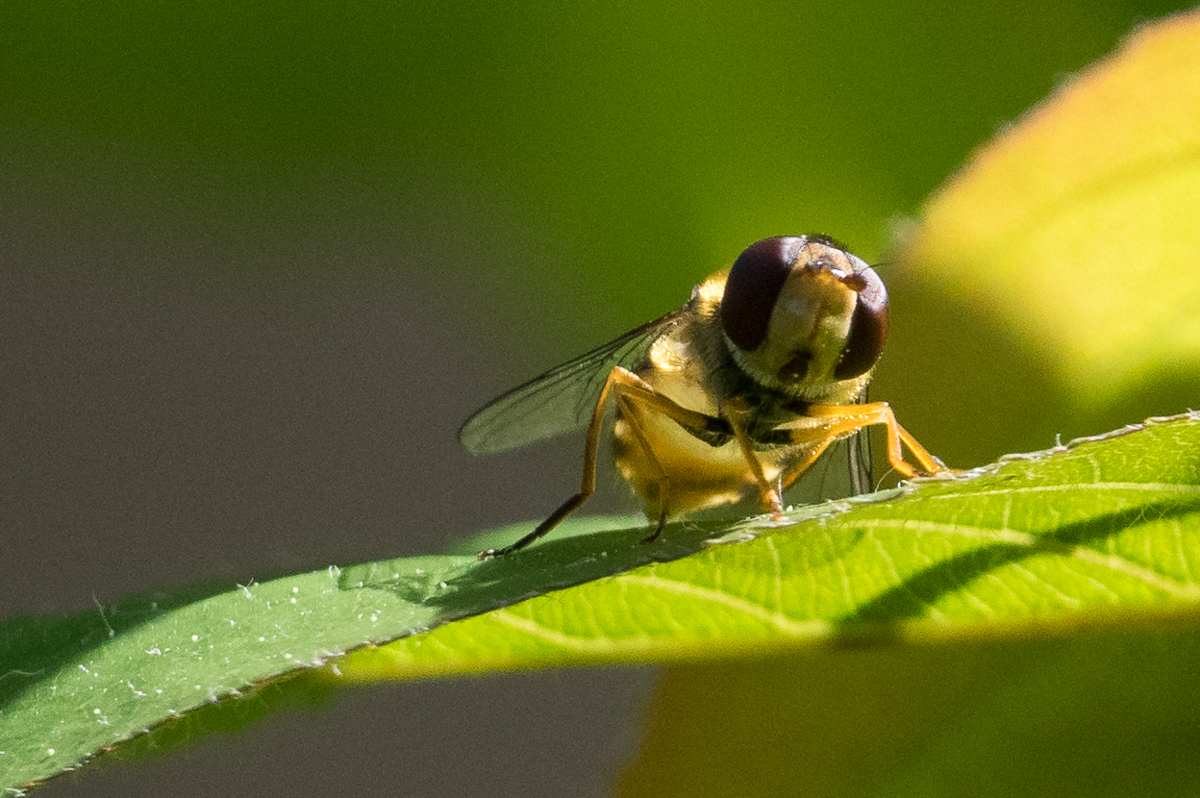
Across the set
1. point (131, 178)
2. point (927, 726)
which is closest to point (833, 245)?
point (927, 726)

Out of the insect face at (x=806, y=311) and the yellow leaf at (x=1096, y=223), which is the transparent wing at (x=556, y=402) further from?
the yellow leaf at (x=1096, y=223)

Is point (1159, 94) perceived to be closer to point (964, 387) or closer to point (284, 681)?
point (964, 387)

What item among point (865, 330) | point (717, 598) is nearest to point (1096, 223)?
point (865, 330)

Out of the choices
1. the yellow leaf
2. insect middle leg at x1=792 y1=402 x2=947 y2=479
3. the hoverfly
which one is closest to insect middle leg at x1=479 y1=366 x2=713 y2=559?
the hoverfly

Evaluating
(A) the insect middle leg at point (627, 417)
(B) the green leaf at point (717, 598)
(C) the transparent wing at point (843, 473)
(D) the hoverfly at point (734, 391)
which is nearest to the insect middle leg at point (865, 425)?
(D) the hoverfly at point (734, 391)

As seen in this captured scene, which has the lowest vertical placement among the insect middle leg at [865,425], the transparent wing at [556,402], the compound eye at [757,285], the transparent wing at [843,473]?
the transparent wing at [843,473]

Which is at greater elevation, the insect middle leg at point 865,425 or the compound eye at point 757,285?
the compound eye at point 757,285

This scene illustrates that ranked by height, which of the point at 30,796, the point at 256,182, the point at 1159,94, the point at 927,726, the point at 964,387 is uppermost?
the point at 256,182

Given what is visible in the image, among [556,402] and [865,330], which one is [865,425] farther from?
[556,402]
